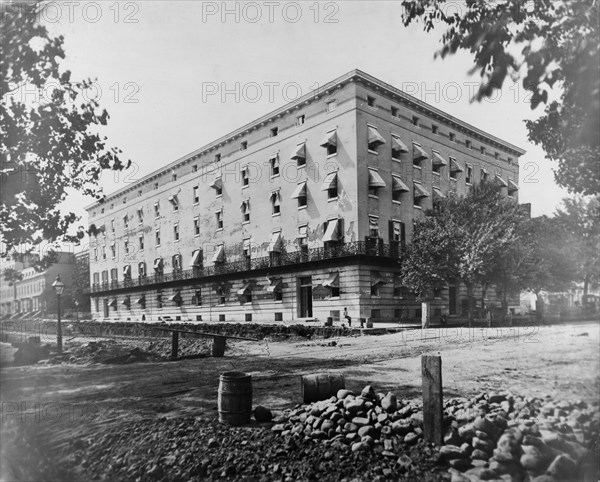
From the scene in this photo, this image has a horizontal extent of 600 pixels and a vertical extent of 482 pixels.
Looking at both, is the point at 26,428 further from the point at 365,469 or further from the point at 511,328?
the point at 511,328

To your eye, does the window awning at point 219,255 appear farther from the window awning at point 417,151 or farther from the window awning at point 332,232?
the window awning at point 417,151

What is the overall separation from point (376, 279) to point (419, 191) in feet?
18.1

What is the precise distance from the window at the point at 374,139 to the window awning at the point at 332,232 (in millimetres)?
4513

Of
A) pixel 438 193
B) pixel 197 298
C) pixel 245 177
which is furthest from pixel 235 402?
pixel 197 298

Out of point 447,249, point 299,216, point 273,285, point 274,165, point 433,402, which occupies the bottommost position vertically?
point 433,402

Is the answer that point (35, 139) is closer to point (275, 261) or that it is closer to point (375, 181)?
point (375, 181)

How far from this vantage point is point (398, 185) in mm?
24938

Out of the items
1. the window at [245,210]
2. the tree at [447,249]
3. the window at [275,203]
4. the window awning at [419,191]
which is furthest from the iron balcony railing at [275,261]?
the window awning at [419,191]

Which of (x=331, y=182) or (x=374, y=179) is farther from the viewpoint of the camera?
(x=331, y=182)

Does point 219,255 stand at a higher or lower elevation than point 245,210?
lower

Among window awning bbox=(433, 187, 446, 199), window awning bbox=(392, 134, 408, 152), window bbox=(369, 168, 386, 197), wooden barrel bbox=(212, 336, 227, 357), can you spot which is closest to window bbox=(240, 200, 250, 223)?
window bbox=(369, 168, 386, 197)

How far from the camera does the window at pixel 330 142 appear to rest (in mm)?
24984

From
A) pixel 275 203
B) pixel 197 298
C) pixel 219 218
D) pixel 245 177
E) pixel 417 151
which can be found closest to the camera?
pixel 417 151

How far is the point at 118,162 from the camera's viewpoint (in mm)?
7293
